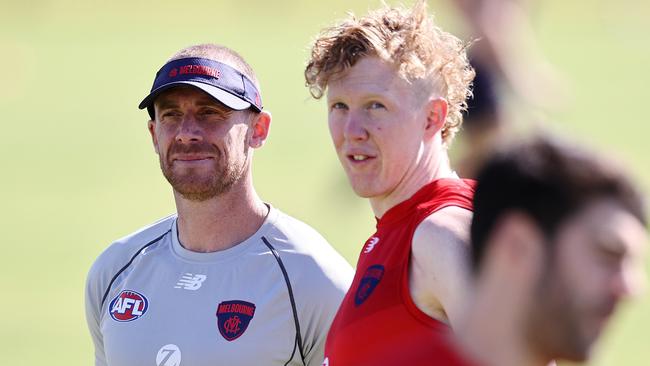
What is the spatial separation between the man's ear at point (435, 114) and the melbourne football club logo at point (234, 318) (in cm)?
110

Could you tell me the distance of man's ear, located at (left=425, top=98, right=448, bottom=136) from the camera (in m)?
4.50

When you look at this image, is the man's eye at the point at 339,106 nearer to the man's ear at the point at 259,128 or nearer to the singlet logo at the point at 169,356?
the man's ear at the point at 259,128

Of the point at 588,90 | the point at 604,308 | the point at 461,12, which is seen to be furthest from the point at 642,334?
the point at 588,90

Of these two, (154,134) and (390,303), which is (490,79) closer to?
(154,134)

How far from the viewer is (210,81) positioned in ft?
17.5

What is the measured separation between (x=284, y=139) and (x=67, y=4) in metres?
15.7

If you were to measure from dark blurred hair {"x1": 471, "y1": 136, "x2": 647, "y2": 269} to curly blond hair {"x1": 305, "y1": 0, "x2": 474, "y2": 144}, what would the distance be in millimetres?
1707

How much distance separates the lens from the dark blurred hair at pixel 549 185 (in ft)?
8.67

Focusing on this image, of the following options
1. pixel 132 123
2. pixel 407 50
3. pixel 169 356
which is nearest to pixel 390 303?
pixel 407 50

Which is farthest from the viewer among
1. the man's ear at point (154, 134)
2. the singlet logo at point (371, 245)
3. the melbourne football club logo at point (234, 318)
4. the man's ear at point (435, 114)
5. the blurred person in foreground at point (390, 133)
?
the man's ear at point (154, 134)

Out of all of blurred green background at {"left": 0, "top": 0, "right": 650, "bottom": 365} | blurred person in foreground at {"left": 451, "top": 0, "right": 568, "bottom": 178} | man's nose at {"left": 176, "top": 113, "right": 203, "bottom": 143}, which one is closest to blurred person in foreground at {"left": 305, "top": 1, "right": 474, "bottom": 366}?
blurred green background at {"left": 0, "top": 0, "right": 650, "bottom": 365}

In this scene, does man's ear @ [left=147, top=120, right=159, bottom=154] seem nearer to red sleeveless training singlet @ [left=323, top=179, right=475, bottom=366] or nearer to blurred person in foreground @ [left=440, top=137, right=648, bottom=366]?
red sleeveless training singlet @ [left=323, top=179, right=475, bottom=366]

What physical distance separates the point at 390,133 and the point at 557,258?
6.08 ft

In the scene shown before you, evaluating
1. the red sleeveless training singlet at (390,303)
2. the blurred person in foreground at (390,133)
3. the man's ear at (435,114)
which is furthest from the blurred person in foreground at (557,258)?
the man's ear at (435,114)
